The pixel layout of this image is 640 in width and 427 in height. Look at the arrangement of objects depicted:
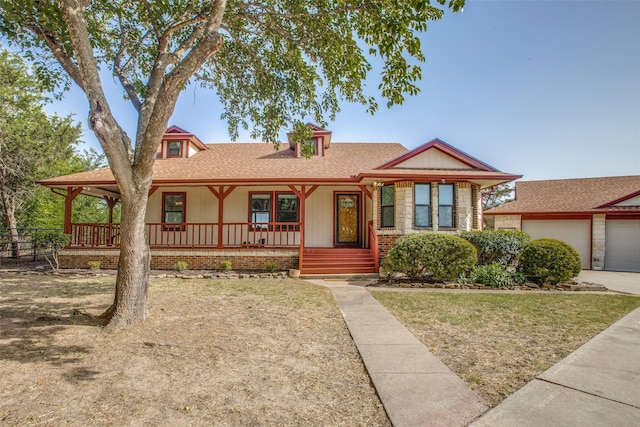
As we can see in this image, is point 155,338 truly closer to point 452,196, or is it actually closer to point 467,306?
point 467,306

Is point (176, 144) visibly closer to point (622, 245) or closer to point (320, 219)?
point (320, 219)

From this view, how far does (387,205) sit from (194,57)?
27.2 ft

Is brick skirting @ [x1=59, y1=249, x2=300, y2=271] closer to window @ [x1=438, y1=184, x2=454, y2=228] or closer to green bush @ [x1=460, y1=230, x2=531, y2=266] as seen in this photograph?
window @ [x1=438, y1=184, x2=454, y2=228]

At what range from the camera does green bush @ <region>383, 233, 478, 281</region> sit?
947 centimetres

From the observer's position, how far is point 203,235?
1365cm

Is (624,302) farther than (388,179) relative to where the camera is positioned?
No

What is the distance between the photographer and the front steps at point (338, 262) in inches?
436

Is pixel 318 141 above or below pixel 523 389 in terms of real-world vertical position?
above

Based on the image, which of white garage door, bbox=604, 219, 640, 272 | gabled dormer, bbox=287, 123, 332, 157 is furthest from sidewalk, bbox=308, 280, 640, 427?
white garage door, bbox=604, 219, 640, 272

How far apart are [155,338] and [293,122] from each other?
6.41 metres

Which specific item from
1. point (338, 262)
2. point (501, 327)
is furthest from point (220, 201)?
point (501, 327)

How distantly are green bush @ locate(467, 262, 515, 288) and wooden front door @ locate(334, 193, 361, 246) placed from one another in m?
4.95

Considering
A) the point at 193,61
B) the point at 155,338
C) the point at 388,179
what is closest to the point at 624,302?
the point at 388,179

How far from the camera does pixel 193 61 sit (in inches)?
206
